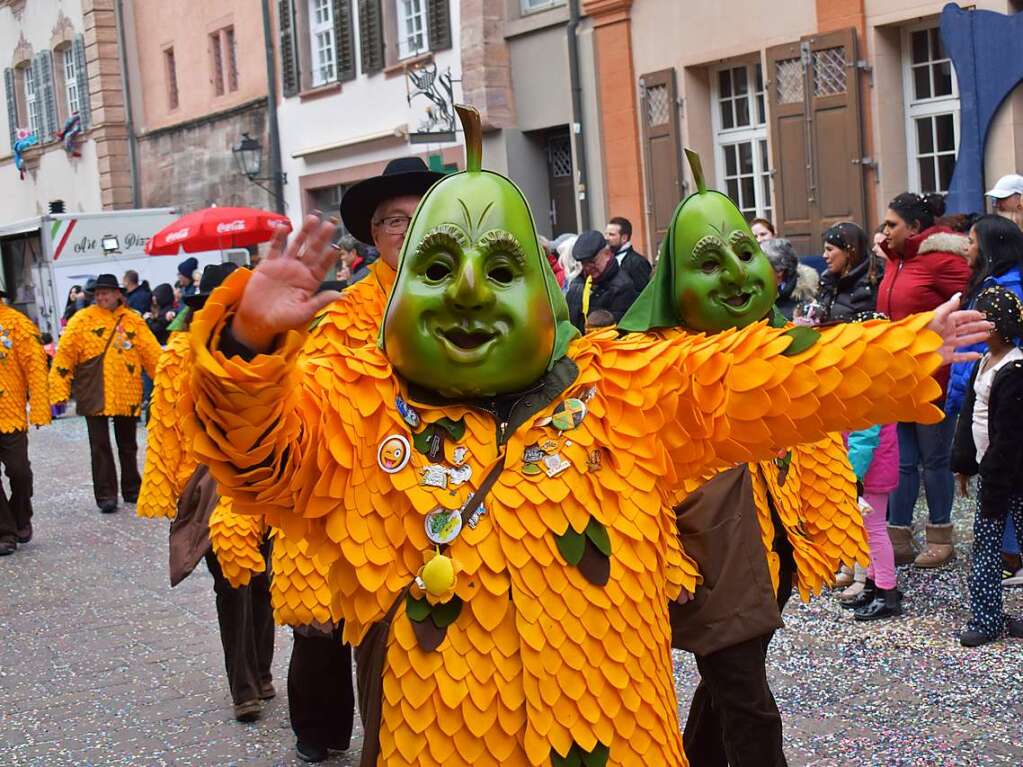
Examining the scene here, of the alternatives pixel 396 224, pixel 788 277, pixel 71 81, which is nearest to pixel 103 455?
pixel 788 277

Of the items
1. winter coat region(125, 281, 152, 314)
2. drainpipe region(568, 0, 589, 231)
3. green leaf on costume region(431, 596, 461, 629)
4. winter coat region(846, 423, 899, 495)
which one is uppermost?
drainpipe region(568, 0, 589, 231)

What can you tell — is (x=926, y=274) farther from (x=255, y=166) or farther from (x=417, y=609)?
(x=255, y=166)

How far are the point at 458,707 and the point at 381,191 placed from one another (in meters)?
2.55

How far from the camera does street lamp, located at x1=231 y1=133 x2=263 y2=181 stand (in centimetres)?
2280

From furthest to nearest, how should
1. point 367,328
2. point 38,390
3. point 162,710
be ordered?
point 38,390 → point 162,710 → point 367,328

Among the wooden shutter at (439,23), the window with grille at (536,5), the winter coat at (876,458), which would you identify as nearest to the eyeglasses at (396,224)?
the winter coat at (876,458)

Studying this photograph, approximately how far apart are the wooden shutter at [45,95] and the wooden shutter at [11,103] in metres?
1.52

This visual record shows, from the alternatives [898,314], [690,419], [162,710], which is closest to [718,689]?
[690,419]

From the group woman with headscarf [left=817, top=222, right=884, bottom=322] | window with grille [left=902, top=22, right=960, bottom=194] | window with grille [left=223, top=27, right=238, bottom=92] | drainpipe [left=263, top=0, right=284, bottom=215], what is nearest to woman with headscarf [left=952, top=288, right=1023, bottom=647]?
woman with headscarf [left=817, top=222, right=884, bottom=322]

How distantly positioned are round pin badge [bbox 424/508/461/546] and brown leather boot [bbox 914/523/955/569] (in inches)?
202

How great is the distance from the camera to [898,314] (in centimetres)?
777

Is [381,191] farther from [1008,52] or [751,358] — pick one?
[1008,52]

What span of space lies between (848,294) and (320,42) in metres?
15.9

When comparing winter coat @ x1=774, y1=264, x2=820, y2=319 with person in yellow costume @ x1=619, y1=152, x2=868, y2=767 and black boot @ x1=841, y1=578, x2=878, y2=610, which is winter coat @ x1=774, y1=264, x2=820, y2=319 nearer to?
black boot @ x1=841, y1=578, x2=878, y2=610
